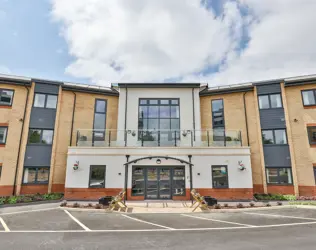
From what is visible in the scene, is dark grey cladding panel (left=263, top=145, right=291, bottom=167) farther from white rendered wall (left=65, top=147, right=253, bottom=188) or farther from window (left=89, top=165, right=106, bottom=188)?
window (left=89, top=165, right=106, bottom=188)

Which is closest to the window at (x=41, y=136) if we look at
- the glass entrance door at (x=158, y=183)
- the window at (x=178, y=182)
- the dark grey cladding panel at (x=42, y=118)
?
the dark grey cladding panel at (x=42, y=118)

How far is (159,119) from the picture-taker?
17.0 m

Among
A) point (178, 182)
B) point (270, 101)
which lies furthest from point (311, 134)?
point (178, 182)

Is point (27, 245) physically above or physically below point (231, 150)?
below

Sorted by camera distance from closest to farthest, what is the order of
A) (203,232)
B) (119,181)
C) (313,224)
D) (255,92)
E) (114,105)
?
(203,232) → (313,224) → (119,181) → (255,92) → (114,105)

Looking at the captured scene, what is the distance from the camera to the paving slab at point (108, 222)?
337 inches

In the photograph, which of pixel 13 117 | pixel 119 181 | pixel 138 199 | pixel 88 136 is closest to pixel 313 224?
pixel 138 199

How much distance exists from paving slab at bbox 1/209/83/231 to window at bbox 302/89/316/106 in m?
17.8

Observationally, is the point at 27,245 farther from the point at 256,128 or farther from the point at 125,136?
the point at 256,128

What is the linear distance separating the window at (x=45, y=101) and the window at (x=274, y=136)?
17.5 metres

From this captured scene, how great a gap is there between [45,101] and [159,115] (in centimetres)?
952

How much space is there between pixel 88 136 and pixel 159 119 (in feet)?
19.7

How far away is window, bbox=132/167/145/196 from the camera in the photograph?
14281mm

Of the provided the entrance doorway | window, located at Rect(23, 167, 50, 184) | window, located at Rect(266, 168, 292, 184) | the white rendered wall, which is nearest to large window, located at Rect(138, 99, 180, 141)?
the white rendered wall
